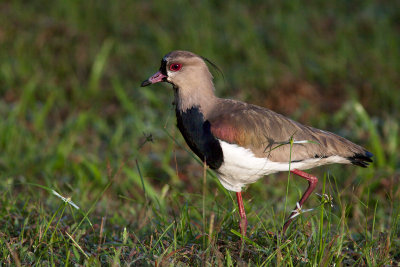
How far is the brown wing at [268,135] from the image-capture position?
368cm

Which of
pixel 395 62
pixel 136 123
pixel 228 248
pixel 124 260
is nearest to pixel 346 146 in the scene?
pixel 228 248

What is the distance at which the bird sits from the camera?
365 cm

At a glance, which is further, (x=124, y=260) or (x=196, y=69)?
(x=196, y=69)

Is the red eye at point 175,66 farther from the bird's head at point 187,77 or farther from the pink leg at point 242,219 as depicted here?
the pink leg at point 242,219

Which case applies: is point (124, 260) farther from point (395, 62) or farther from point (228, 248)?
point (395, 62)

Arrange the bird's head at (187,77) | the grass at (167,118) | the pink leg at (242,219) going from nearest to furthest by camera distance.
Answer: the pink leg at (242,219)
the grass at (167,118)
the bird's head at (187,77)

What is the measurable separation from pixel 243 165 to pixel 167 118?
746mm

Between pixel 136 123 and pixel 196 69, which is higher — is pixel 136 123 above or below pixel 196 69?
below

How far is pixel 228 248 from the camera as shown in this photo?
11.4 ft

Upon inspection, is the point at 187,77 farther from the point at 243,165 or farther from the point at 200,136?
the point at 243,165

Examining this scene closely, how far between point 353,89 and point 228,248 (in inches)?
192

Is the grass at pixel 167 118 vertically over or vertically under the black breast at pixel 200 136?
under

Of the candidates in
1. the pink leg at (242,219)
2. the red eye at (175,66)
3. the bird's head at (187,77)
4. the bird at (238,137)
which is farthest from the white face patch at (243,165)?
the red eye at (175,66)

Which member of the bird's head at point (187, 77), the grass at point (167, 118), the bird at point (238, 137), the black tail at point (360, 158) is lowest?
the grass at point (167, 118)
